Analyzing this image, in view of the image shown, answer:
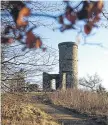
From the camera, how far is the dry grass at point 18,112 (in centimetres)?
1066

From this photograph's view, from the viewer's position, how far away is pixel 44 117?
12734 millimetres

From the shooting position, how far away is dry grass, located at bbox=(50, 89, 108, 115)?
1812 cm

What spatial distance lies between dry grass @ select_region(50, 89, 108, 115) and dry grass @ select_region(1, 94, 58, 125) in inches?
202

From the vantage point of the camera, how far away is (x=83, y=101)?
19641 millimetres

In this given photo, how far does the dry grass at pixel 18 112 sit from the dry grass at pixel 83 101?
16.9 ft

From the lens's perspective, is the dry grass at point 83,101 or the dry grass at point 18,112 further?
the dry grass at point 83,101

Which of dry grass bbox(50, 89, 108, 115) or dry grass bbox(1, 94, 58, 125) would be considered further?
dry grass bbox(50, 89, 108, 115)

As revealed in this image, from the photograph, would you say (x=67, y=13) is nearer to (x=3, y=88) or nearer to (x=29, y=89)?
(x=3, y=88)

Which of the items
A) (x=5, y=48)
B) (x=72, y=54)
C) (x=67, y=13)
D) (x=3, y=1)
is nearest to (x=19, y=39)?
(x=67, y=13)

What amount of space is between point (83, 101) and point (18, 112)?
8467 mm

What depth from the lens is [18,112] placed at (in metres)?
11.5

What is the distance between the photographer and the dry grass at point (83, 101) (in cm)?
1812

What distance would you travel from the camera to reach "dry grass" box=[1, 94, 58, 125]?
35.0 ft

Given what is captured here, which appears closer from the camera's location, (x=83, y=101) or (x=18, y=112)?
(x=18, y=112)
